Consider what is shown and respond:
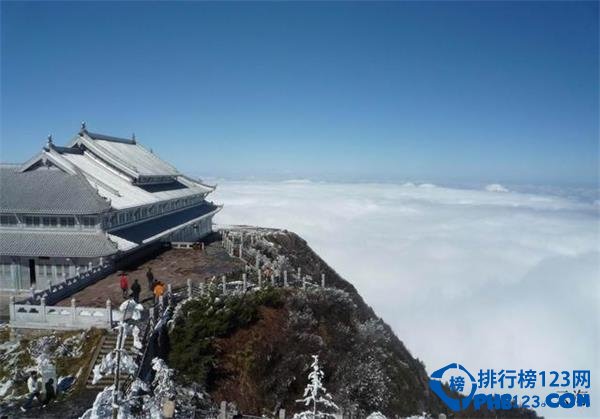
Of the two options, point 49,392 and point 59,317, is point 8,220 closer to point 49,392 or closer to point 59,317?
point 59,317

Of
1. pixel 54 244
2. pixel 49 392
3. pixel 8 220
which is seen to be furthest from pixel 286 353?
pixel 8 220

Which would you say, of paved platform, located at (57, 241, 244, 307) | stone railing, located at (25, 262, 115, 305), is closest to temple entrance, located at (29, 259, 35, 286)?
stone railing, located at (25, 262, 115, 305)

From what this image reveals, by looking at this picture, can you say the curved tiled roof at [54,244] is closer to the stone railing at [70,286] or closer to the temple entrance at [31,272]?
the temple entrance at [31,272]

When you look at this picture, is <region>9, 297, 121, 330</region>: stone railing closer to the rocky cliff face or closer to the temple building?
the rocky cliff face

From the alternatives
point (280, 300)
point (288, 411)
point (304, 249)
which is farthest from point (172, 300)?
point (304, 249)

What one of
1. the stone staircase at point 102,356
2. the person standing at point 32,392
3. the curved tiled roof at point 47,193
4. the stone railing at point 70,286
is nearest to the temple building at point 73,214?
the curved tiled roof at point 47,193

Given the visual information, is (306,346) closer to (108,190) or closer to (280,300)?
(280,300)
